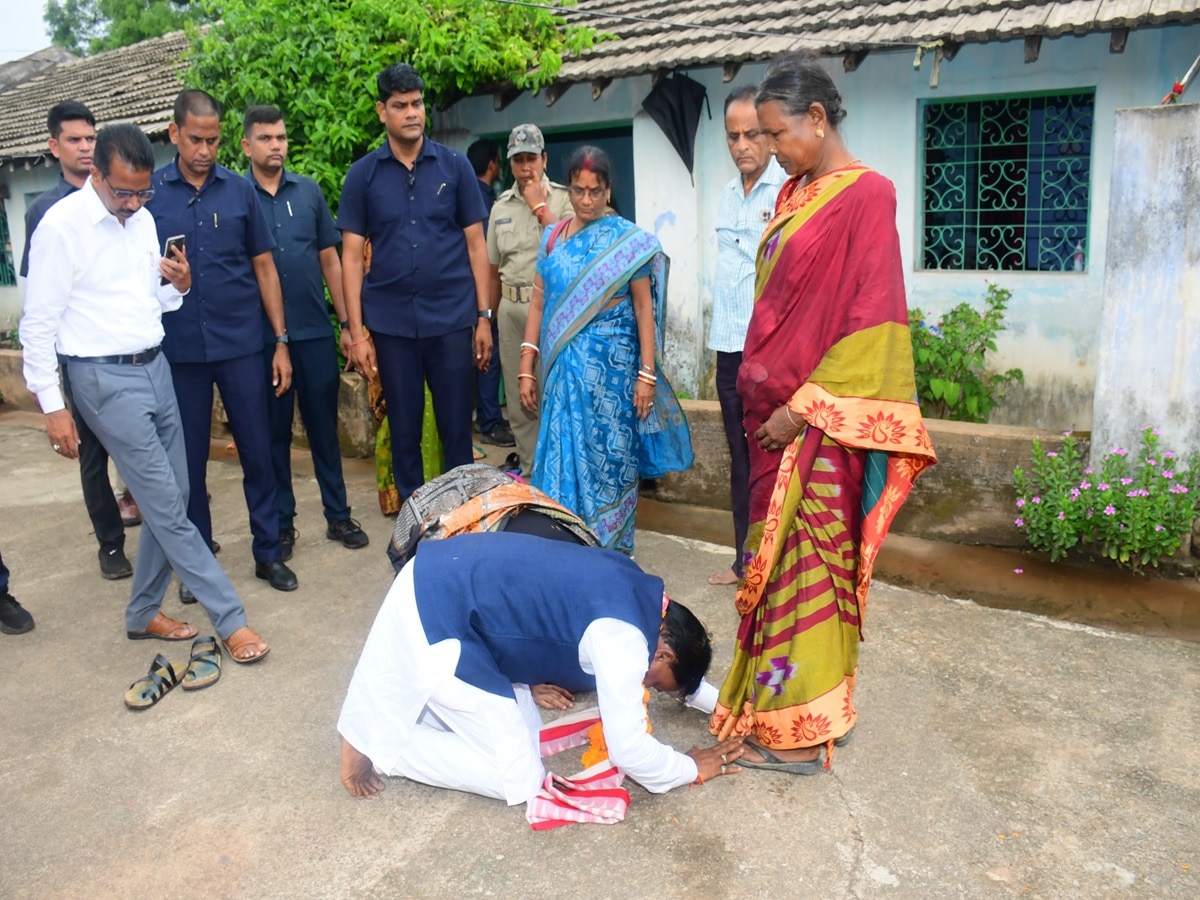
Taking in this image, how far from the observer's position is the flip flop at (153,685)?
3.57 meters

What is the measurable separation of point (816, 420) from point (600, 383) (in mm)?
1742

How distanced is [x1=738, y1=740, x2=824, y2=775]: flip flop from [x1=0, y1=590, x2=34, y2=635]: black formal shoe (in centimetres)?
304

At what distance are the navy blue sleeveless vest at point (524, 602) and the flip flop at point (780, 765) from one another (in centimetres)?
60

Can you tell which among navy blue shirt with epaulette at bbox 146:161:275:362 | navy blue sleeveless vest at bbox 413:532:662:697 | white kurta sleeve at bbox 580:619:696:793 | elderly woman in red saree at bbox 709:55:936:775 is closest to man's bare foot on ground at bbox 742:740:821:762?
elderly woman in red saree at bbox 709:55:936:775

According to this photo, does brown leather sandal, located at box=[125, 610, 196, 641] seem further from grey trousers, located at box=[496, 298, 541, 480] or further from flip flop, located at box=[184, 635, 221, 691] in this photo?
grey trousers, located at box=[496, 298, 541, 480]

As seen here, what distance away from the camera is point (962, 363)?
5.81m

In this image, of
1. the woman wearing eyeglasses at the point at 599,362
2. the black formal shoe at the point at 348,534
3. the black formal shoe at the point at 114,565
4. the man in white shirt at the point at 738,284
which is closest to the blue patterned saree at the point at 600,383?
the woman wearing eyeglasses at the point at 599,362

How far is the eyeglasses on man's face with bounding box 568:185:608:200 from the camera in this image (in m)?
4.21

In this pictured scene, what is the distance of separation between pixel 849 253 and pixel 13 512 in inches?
211

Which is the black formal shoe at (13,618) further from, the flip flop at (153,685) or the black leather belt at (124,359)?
the black leather belt at (124,359)

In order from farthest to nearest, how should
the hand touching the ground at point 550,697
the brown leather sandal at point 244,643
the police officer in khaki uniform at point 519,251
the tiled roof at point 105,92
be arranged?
the tiled roof at point 105,92 < the police officer in khaki uniform at point 519,251 < the brown leather sandal at point 244,643 < the hand touching the ground at point 550,697

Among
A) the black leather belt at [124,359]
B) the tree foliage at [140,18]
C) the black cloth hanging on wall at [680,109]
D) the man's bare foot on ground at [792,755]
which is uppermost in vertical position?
the tree foliage at [140,18]

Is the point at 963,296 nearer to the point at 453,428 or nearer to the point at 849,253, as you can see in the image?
the point at 453,428

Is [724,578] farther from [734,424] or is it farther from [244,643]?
[244,643]
